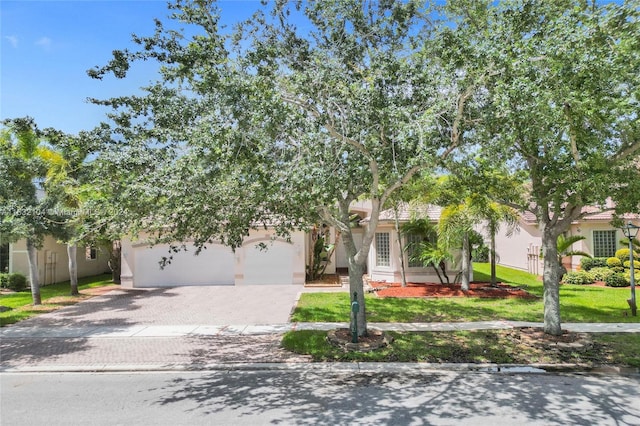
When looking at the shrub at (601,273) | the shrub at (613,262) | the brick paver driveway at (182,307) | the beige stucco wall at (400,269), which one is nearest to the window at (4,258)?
the brick paver driveway at (182,307)

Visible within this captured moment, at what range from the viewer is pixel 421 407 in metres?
7.01

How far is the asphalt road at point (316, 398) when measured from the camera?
21.7 ft

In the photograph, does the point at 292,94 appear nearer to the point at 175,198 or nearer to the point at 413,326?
the point at 175,198

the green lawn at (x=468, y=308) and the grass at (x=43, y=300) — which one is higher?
the grass at (x=43, y=300)

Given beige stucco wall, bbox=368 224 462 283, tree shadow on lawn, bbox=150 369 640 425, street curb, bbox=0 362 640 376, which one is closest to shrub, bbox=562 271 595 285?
beige stucco wall, bbox=368 224 462 283

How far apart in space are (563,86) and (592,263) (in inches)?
712

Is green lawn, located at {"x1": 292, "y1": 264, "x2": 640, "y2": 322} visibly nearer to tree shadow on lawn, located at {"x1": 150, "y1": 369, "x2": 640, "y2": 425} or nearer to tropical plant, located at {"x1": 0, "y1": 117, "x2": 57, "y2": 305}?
tree shadow on lawn, located at {"x1": 150, "y1": 369, "x2": 640, "y2": 425}

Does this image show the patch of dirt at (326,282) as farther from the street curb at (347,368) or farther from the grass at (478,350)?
the street curb at (347,368)

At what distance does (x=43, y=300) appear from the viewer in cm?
1747

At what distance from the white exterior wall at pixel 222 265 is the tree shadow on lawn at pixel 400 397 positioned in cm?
1224

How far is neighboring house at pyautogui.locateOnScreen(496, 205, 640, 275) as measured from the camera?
22562 millimetres

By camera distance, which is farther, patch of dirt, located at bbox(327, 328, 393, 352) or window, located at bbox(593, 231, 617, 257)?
window, located at bbox(593, 231, 617, 257)

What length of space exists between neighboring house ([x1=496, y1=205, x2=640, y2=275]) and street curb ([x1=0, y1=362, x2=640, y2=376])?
13.0 meters

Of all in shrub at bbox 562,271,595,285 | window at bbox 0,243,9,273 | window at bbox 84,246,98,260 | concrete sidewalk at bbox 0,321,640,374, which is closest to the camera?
concrete sidewalk at bbox 0,321,640,374
